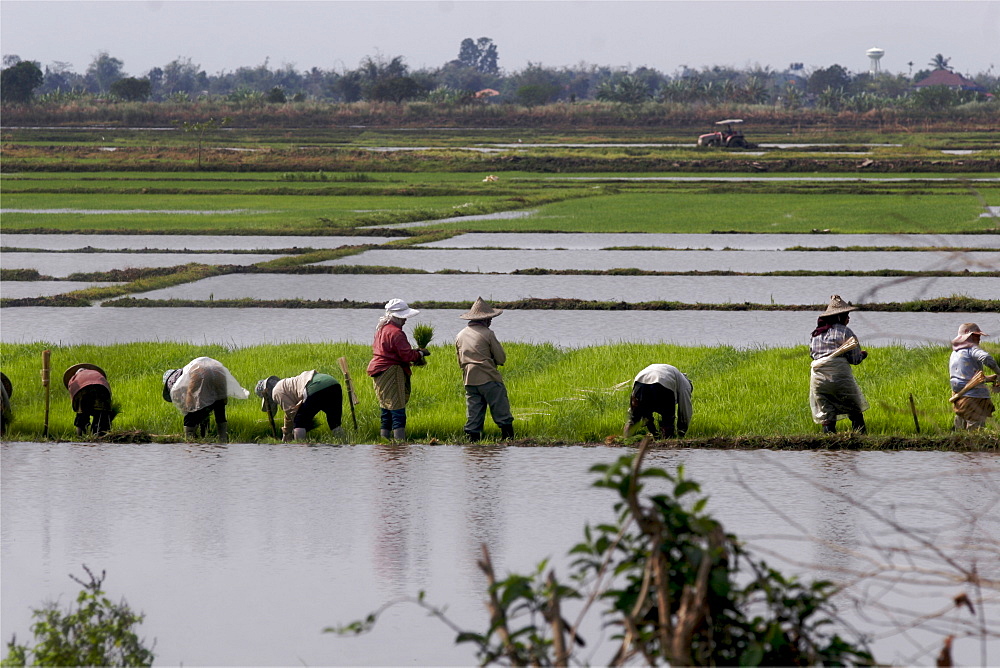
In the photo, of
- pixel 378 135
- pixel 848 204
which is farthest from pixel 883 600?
pixel 378 135

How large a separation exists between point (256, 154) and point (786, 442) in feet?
154

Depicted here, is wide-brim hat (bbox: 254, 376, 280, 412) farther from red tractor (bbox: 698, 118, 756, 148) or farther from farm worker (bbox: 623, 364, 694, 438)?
red tractor (bbox: 698, 118, 756, 148)

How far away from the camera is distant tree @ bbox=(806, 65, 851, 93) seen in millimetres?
136000

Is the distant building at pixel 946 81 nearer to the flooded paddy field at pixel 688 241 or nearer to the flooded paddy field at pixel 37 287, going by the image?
the flooded paddy field at pixel 688 241

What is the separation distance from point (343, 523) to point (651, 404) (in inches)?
111

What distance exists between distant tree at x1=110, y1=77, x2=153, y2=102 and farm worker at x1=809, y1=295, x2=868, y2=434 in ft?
345

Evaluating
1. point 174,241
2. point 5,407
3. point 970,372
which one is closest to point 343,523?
point 5,407

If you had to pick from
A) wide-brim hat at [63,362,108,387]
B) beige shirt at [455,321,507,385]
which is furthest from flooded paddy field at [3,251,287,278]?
beige shirt at [455,321,507,385]

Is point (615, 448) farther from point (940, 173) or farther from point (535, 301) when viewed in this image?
point (940, 173)

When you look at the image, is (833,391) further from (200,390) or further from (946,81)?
(946,81)

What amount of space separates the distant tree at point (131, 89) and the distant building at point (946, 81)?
Result: 276 ft

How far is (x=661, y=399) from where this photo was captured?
30.8 ft

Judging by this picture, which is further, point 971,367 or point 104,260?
point 104,260

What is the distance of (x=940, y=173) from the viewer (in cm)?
4422
